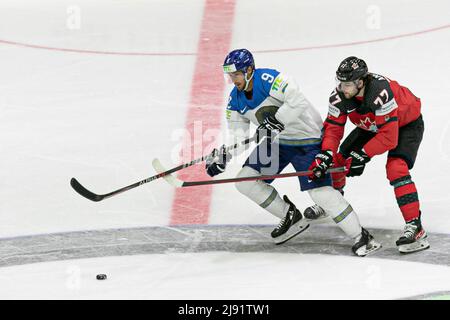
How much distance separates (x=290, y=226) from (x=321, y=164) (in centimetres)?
48

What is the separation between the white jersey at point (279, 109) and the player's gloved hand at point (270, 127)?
0.03 m

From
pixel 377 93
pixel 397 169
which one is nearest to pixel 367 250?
pixel 397 169

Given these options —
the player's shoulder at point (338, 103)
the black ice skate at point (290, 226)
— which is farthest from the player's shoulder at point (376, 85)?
the black ice skate at point (290, 226)

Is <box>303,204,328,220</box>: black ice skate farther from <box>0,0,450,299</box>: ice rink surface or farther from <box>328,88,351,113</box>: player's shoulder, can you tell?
<box>328,88,351,113</box>: player's shoulder

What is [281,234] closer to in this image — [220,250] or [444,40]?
[220,250]

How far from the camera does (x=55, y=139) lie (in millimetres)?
6699

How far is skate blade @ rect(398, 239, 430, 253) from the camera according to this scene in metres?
5.02

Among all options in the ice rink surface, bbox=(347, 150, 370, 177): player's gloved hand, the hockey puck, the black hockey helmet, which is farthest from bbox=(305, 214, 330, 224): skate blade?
the hockey puck

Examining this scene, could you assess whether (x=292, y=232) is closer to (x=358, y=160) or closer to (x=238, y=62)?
(x=358, y=160)

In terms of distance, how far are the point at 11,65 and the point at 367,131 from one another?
358cm

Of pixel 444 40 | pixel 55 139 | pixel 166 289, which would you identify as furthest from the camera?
pixel 444 40

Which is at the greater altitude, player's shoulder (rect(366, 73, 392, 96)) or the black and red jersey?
player's shoulder (rect(366, 73, 392, 96))

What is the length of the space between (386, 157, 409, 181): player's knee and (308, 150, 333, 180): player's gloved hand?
12.7 inches
